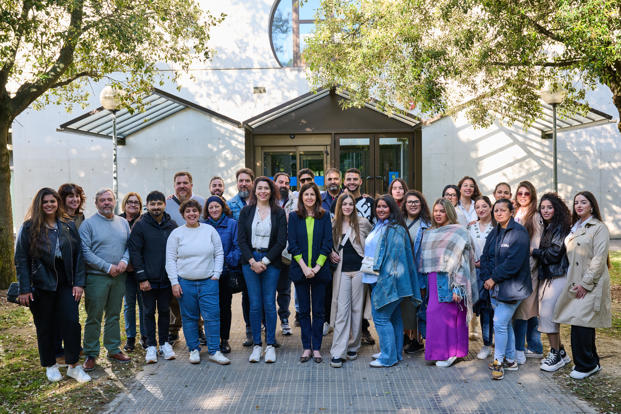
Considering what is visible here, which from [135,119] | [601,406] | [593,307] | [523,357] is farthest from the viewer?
[135,119]

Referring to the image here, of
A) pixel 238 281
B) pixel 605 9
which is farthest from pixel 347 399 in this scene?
pixel 605 9

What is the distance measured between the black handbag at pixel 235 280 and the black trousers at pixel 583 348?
3.58 meters

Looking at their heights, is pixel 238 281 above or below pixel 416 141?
below

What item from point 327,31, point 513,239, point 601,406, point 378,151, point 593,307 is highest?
point 327,31

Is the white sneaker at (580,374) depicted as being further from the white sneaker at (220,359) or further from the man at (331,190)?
the white sneaker at (220,359)

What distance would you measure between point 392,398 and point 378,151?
459 inches

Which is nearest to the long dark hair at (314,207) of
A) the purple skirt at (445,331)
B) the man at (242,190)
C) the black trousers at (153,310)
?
the man at (242,190)

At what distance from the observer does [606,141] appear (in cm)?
1572

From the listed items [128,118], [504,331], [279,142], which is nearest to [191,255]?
[504,331]

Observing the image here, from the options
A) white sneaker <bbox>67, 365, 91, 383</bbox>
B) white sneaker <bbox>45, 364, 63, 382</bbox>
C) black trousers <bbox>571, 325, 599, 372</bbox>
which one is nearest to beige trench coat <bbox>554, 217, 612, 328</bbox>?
black trousers <bbox>571, 325, 599, 372</bbox>

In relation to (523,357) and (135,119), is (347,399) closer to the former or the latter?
(523,357)

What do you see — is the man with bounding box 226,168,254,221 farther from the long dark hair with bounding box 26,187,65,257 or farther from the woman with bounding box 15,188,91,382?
the long dark hair with bounding box 26,187,65,257

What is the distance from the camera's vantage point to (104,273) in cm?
568

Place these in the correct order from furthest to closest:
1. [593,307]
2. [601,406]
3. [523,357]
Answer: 1. [523,357]
2. [593,307]
3. [601,406]
